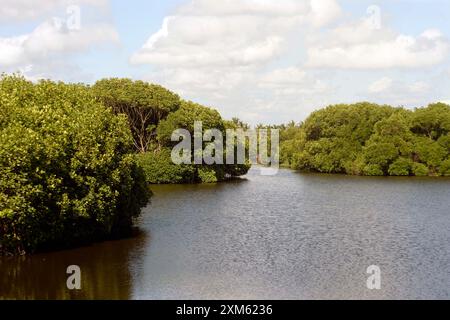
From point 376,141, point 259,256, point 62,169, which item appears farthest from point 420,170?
point 62,169

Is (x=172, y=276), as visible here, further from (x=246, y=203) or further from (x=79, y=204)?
(x=246, y=203)

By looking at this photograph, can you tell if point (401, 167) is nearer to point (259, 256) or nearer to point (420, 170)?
point (420, 170)

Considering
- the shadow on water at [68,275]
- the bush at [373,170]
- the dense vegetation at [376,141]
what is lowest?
the shadow on water at [68,275]

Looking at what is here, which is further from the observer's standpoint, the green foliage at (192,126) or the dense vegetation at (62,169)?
the green foliage at (192,126)

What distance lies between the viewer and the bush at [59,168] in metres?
30.8

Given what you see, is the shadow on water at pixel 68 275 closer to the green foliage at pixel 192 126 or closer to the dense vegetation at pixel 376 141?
the green foliage at pixel 192 126

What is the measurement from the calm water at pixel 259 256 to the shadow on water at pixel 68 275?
5cm

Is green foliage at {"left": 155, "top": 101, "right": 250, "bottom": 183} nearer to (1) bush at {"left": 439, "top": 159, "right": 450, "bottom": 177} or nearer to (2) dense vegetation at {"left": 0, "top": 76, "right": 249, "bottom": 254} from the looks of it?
(1) bush at {"left": 439, "top": 159, "right": 450, "bottom": 177}

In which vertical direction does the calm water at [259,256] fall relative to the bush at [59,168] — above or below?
below

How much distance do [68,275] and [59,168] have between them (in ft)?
22.0

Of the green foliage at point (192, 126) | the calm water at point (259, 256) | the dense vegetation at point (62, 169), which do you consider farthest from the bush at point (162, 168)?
the dense vegetation at point (62, 169)

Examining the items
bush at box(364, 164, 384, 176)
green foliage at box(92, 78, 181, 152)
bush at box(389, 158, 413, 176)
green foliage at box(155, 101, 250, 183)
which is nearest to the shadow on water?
green foliage at box(155, 101, 250, 183)

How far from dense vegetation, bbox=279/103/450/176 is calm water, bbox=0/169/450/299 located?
1750 inches
